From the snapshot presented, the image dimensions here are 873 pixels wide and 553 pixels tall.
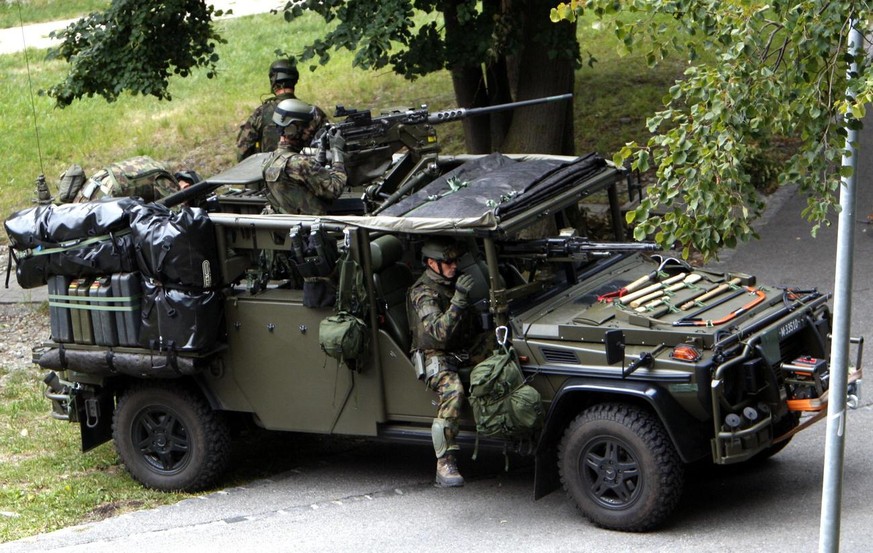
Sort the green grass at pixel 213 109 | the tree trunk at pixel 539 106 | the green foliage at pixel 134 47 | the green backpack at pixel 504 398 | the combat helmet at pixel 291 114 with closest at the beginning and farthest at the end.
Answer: the green backpack at pixel 504 398 → the combat helmet at pixel 291 114 → the green foliage at pixel 134 47 → the tree trunk at pixel 539 106 → the green grass at pixel 213 109

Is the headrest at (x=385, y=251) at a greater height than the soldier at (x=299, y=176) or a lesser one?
lesser

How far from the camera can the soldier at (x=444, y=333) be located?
734 centimetres

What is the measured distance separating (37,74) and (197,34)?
10935mm

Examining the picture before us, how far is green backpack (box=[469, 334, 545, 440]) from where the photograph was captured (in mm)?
7016

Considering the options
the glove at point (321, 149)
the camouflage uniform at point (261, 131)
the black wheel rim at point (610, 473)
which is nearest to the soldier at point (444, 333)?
the black wheel rim at point (610, 473)

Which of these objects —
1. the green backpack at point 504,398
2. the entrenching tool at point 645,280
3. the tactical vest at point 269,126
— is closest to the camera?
the green backpack at point 504,398

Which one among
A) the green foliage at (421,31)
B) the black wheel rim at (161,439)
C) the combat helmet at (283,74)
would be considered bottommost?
the black wheel rim at (161,439)

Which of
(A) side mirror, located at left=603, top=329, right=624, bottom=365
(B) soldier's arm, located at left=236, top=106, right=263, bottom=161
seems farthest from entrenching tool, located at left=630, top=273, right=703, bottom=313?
(B) soldier's arm, located at left=236, top=106, right=263, bottom=161

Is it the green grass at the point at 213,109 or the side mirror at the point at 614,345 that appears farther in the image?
the green grass at the point at 213,109

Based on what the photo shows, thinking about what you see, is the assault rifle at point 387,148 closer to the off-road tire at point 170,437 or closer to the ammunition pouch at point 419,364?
the ammunition pouch at point 419,364

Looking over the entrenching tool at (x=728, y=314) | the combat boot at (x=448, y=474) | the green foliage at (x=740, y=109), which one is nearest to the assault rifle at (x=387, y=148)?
the combat boot at (x=448, y=474)

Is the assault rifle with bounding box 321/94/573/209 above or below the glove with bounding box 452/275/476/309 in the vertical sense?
above

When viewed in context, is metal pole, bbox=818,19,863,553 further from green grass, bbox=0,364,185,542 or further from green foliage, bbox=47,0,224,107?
green foliage, bbox=47,0,224,107

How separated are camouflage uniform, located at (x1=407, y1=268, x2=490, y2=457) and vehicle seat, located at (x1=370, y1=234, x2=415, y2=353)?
169 mm
